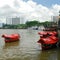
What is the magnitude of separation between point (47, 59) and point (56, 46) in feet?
32.5

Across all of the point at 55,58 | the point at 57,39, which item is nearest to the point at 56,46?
the point at 57,39

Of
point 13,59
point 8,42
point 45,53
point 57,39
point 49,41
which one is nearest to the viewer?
point 13,59

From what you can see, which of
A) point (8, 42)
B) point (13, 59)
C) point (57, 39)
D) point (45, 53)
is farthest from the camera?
point (8, 42)

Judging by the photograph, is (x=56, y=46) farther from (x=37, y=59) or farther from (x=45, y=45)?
(x=37, y=59)

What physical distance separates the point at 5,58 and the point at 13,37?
2404 centimetres

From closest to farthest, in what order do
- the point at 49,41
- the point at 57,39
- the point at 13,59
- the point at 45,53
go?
the point at 13,59 < the point at 45,53 < the point at 49,41 < the point at 57,39

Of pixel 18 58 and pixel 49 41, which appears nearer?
pixel 18 58

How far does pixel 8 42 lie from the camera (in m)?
50.8

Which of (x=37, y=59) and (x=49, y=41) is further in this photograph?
(x=49, y=41)

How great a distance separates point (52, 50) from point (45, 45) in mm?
1382

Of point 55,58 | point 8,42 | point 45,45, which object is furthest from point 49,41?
point 8,42

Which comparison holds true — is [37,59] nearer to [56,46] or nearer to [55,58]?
[55,58]

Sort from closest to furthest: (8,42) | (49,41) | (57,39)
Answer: (49,41) → (57,39) → (8,42)

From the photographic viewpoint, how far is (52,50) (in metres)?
35.8
